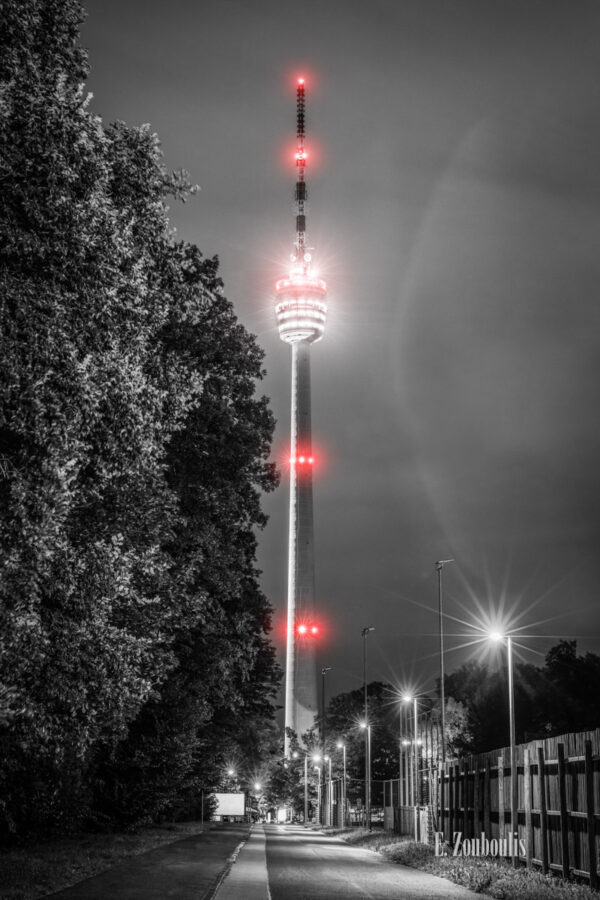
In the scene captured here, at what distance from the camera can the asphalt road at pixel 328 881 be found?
1806cm

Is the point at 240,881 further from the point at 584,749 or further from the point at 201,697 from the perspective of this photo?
the point at 201,697

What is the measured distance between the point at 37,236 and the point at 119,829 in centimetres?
2666

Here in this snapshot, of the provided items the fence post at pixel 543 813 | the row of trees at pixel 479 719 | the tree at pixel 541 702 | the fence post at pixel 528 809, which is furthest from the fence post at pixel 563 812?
the tree at pixel 541 702

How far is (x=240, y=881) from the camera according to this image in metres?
21.1

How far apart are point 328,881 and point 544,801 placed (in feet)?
17.0

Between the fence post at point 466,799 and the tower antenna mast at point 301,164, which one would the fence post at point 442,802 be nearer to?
the fence post at point 466,799

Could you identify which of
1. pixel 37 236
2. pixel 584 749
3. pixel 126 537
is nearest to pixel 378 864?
pixel 584 749

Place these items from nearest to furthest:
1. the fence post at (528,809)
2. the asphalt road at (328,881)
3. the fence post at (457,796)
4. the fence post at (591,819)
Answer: the fence post at (591,819) < the asphalt road at (328,881) < the fence post at (528,809) < the fence post at (457,796)

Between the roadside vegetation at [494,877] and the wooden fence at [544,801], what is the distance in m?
0.43

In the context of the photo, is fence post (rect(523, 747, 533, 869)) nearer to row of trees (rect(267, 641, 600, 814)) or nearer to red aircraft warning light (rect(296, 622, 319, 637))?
row of trees (rect(267, 641, 600, 814))

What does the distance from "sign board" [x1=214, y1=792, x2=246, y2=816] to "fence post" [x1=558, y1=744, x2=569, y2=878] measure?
81723 millimetres

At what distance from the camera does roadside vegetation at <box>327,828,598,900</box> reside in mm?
16312

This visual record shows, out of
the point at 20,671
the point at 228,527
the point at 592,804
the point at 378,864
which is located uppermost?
the point at 228,527

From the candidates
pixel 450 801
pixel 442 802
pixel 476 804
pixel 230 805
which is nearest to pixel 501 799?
pixel 476 804
